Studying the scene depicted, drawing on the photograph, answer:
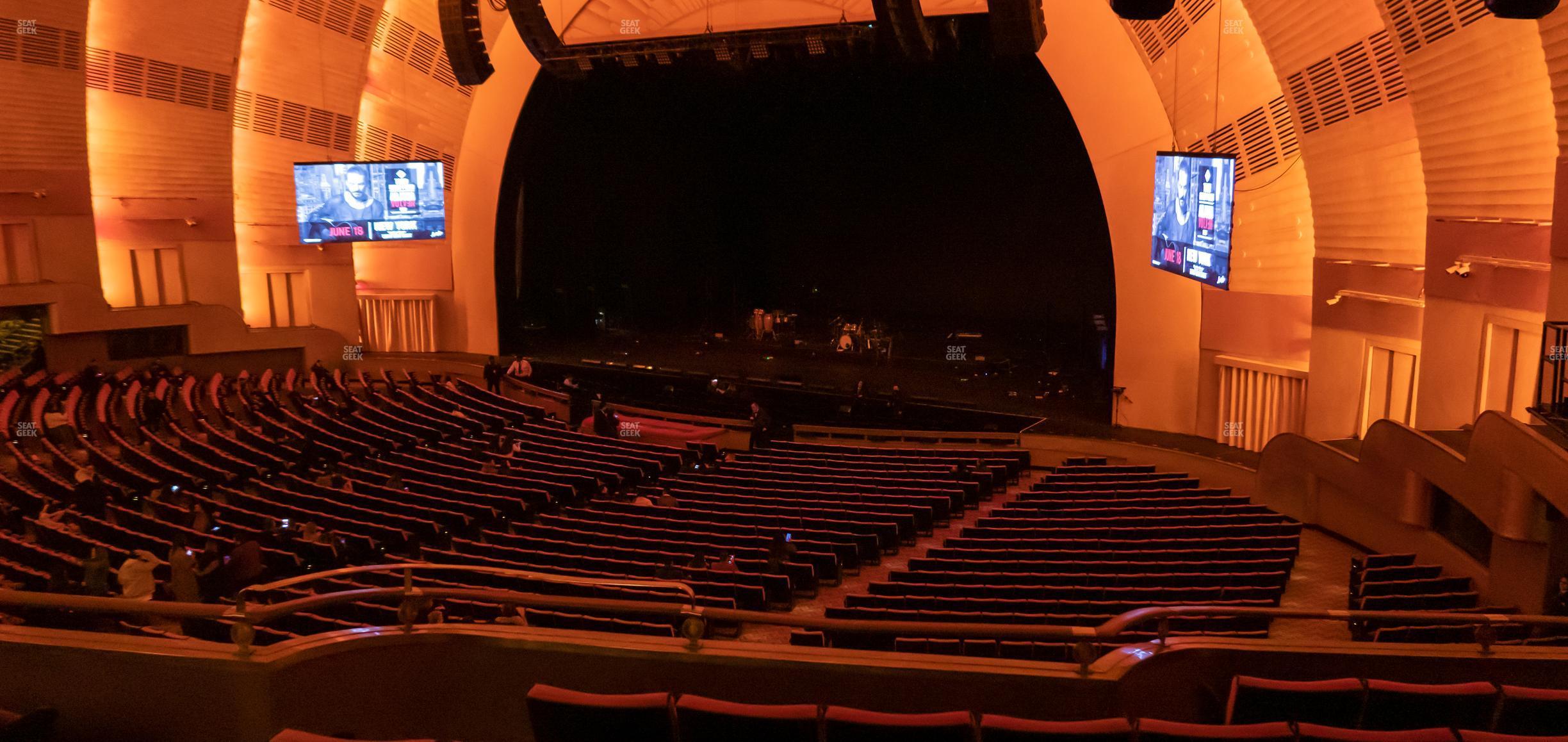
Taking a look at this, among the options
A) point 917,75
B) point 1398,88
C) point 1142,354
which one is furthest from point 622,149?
point 1398,88

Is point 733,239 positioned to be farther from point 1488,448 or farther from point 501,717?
point 501,717

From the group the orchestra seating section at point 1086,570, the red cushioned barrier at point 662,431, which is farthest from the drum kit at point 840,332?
the orchestra seating section at point 1086,570

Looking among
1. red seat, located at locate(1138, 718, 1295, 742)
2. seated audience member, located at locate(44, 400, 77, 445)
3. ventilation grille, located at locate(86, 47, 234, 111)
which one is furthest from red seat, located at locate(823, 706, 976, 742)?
ventilation grille, located at locate(86, 47, 234, 111)

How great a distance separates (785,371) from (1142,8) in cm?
1423

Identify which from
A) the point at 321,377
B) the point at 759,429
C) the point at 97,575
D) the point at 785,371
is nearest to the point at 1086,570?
the point at 97,575

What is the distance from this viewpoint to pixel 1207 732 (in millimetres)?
3764

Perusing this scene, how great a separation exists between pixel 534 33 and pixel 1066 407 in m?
11.2

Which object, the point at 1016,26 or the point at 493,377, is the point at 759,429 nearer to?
the point at 493,377

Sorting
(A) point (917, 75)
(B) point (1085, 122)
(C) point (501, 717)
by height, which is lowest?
(C) point (501, 717)

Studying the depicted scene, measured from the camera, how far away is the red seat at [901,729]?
3.77 meters

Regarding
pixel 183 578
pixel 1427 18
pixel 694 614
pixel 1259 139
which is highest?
pixel 1427 18

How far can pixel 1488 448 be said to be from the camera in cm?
924

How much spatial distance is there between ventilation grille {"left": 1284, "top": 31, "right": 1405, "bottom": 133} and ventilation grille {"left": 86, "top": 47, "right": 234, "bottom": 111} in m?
19.5

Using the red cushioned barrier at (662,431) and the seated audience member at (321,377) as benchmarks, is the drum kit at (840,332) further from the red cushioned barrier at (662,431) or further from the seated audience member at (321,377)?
the seated audience member at (321,377)
